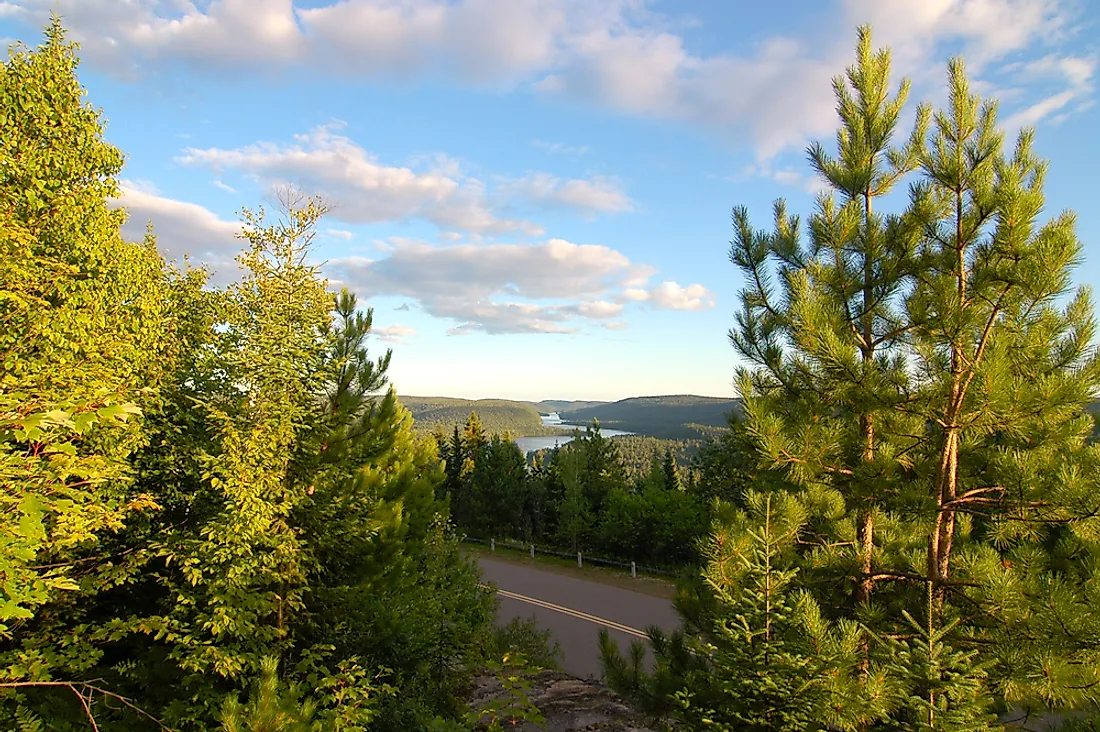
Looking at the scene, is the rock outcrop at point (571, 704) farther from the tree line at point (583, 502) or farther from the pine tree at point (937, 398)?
the tree line at point (583, 502)

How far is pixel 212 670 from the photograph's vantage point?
6355mm

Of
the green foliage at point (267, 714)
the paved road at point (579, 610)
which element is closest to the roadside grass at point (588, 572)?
the paved road at point (579, 610)

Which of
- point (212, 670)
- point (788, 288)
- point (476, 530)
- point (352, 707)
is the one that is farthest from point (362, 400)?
point (476, 530)

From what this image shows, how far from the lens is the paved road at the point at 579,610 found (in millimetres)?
15578

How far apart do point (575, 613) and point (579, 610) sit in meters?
0.36

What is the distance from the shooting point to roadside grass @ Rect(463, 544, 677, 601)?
2170 centimetres

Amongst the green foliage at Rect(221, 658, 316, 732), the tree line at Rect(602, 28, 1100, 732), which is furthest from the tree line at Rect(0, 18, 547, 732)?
the tree line at Rect(602, 28, 1100, 732)

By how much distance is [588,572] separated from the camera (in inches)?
982

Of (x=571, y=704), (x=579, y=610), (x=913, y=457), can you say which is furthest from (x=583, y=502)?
(x=913, y=457)

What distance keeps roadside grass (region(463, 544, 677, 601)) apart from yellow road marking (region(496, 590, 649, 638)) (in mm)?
2090

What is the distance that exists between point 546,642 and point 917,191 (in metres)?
13.9

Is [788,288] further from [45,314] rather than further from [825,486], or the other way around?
[45,314]

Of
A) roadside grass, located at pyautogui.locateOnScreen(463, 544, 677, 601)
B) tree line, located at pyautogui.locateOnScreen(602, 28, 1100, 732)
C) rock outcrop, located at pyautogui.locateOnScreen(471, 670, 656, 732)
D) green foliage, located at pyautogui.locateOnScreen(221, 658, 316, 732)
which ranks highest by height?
tree line, located at pyautogui.locateOnScreen(602, 28, 1100, 732)

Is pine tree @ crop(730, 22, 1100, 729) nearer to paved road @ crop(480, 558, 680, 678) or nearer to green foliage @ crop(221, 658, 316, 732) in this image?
green foliage @ crop(221, 658, 316, 732)
